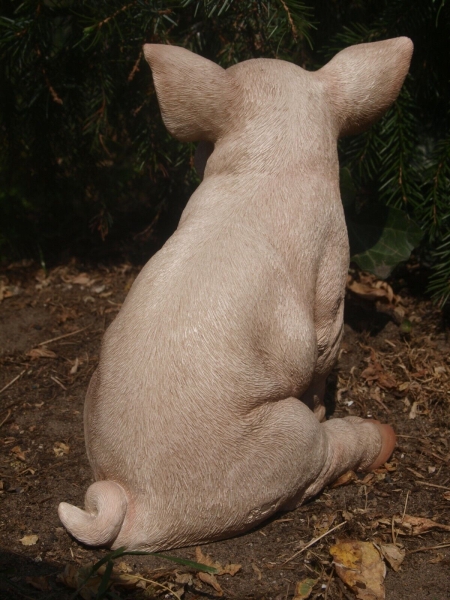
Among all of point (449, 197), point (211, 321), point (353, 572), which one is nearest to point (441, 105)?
point (449, 197)

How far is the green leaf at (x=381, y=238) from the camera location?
3406 millimetres

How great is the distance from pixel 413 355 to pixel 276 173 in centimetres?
152

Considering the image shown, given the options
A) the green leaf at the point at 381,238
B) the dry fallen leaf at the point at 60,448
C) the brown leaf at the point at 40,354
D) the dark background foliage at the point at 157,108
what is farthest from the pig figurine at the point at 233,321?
the brown leaf at the point at 40,354

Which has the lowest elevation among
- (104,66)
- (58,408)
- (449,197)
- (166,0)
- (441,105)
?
(58,408)

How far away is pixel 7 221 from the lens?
4.31m

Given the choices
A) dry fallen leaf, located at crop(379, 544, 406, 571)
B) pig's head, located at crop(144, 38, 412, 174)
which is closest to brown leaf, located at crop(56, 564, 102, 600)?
dry fallen leaf, located at crop(379, 544, 406, 571)

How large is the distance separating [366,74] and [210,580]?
1787mm

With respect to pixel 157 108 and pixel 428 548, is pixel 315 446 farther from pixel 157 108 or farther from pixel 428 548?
pixel 157 108

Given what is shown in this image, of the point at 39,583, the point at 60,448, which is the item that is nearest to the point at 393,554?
the point at 39,583

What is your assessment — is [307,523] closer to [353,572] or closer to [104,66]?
[353,572]

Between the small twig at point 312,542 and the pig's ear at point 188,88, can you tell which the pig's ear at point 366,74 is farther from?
the small twig at point 312,542

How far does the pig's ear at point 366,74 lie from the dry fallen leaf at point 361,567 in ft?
4.90

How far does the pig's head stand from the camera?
93.2 inches

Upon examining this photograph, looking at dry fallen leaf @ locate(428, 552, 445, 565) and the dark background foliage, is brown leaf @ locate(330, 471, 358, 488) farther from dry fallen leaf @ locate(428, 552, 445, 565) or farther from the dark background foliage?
the dark background foliage
